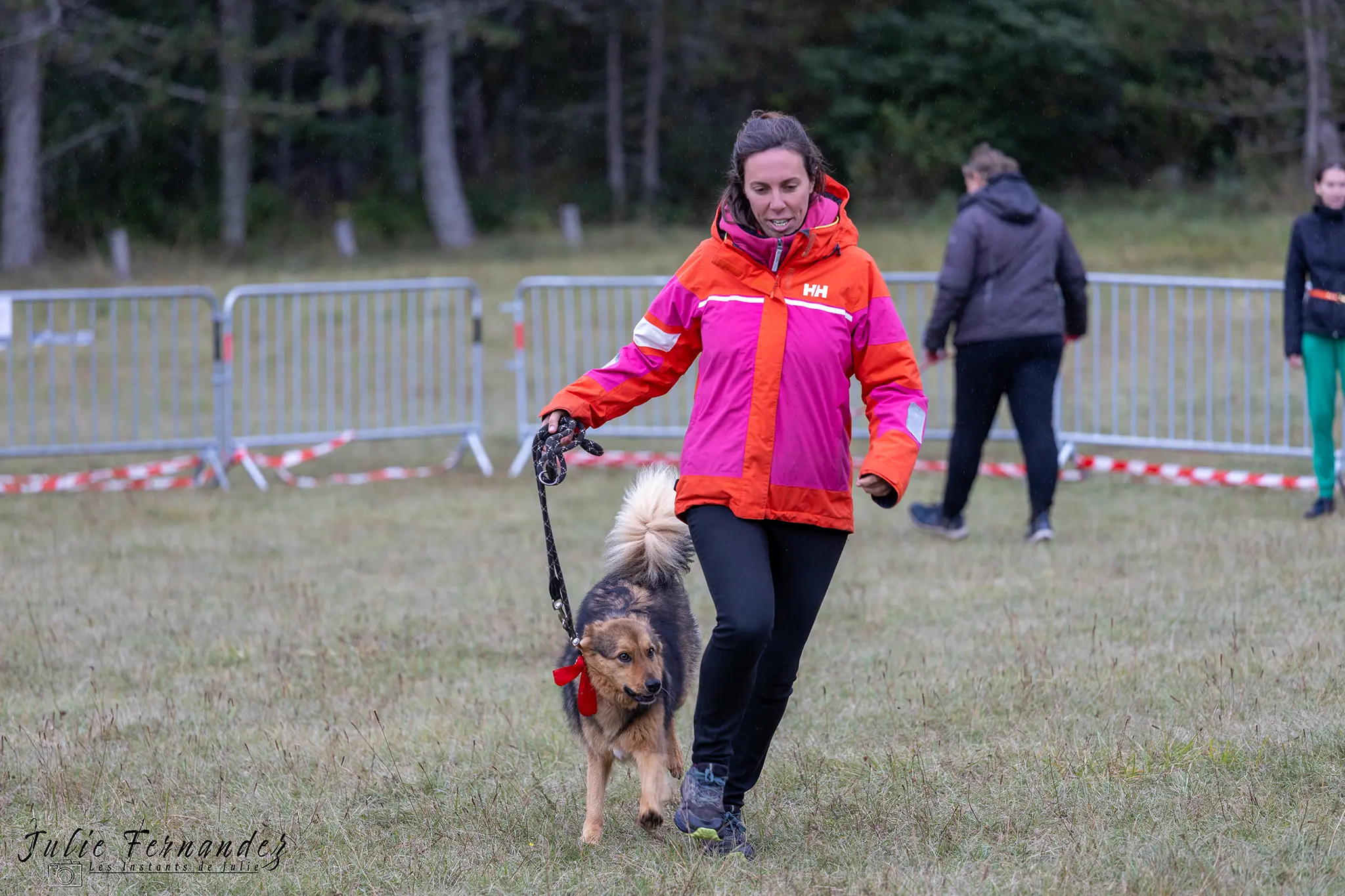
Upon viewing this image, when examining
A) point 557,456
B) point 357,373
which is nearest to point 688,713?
point 557,456

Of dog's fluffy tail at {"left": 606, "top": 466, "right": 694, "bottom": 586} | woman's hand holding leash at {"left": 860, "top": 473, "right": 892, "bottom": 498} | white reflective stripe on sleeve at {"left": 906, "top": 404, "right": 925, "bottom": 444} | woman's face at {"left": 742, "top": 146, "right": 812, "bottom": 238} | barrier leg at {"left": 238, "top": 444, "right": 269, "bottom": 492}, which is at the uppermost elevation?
woman's face at {"left": 742, "top": 146, "right": 812, "bottom": 238}

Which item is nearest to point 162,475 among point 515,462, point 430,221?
point 515,462

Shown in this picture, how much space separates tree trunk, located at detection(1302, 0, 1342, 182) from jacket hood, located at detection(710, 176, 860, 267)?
2563 cm

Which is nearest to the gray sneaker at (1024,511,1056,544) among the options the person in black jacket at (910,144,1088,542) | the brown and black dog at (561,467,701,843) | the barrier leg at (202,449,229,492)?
the person in black jacket at (910,144,1088,542)

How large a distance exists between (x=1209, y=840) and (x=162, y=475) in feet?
32.0

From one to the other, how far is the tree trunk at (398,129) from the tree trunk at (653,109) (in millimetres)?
5823

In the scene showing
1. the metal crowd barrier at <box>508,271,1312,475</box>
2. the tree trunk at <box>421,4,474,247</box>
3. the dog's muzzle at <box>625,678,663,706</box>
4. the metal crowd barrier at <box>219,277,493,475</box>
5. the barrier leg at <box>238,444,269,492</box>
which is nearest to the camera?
the dog's muzzle at <box>625,678,663,706</box>

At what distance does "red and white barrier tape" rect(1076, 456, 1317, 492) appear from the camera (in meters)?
10.1

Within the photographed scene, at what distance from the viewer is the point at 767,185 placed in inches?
149

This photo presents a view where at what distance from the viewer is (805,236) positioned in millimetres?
3824

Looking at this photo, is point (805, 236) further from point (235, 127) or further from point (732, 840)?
point (235, 127)

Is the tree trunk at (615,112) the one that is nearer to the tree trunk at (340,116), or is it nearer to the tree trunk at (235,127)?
the tree trunk at (340,116)

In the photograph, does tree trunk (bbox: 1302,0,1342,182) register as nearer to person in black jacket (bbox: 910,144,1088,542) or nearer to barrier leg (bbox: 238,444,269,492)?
person in black jacket (bbox: 910,144,1088,542)

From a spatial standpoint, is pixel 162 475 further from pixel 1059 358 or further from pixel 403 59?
pixel 403 59
